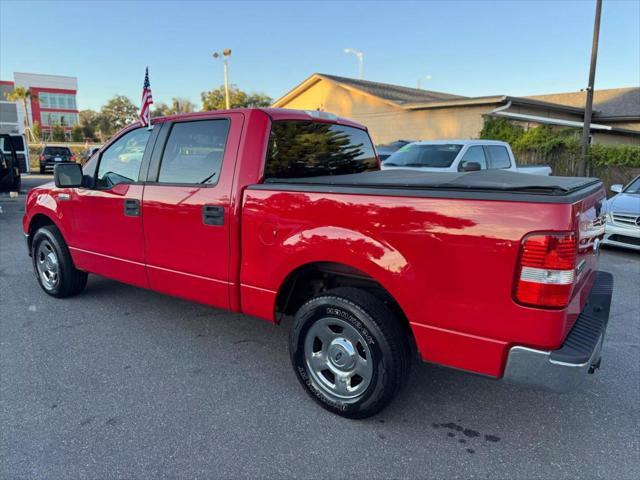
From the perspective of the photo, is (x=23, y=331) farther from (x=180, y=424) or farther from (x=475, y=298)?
(x=475, y=298)

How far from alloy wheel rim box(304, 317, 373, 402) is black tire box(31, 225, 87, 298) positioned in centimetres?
314

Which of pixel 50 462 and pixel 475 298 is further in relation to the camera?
pixel 50 462

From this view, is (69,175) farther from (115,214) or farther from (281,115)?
(281,115)

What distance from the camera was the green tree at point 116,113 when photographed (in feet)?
256

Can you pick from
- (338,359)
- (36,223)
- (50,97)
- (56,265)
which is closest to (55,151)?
(36,223)

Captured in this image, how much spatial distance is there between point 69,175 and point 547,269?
159 inches

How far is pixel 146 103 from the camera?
14.2 feet

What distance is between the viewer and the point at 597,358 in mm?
2643

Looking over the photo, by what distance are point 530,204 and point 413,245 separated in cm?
60

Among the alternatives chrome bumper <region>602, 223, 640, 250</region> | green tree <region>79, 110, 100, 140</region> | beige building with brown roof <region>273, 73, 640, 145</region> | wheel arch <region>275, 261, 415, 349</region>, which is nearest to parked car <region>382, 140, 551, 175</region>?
chrome bumper <region>602, 223, 640, 250</region>

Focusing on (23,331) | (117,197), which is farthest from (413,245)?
(23,331)

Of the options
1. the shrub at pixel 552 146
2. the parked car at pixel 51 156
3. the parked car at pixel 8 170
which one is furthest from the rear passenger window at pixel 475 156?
the parked car at pixel 51 156

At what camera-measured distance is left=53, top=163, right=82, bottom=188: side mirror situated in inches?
165

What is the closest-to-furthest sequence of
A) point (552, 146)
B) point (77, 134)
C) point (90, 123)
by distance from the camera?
point (552, 146)
point (77, 134)
point (90, 123)
